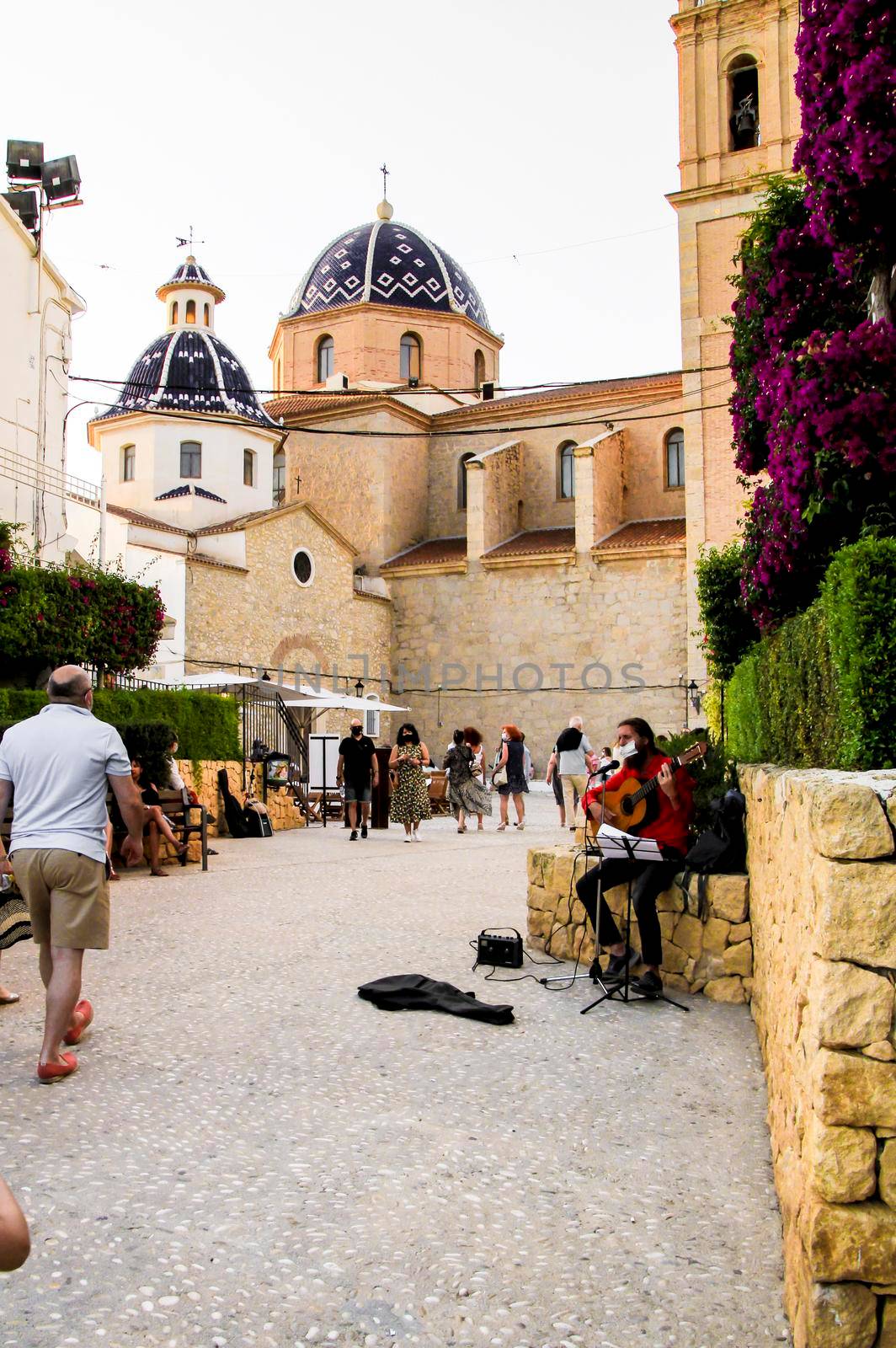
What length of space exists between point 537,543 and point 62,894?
2986 centimetres

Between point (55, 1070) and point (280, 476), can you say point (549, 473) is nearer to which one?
point (280, 476)

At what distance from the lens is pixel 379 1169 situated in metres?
3.53

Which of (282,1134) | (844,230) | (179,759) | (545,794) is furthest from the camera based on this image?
(545,794)

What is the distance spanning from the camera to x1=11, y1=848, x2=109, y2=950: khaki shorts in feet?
14.6

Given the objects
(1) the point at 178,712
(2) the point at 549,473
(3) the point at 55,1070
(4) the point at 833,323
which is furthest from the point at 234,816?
(2) the point at 549,473

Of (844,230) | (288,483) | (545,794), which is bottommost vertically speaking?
(545,794)

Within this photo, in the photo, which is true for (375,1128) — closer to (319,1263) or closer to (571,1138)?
(571,1138)

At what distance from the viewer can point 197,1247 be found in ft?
9.73

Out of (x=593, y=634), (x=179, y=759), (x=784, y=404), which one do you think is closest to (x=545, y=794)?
(x=593, y=634)

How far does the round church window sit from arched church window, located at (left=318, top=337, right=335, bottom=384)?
10278mm

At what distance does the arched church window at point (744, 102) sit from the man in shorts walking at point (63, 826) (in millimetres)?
27737

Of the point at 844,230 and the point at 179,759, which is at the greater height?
the point at 844,230

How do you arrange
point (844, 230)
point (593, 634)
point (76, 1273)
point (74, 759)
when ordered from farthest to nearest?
point (593, 634) → point (844, 230) → point (74, 759) → point (76, 1273)

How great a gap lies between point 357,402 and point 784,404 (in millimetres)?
30456
